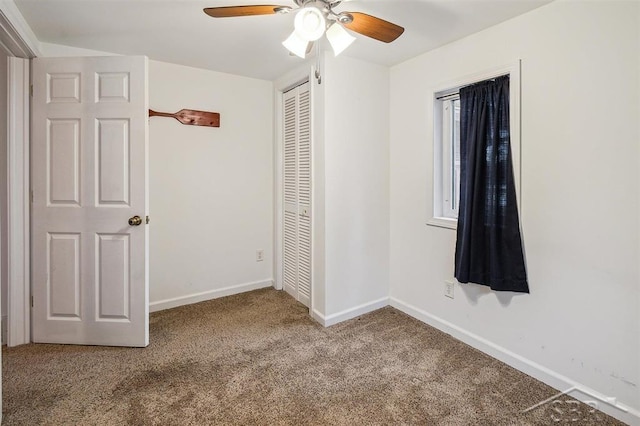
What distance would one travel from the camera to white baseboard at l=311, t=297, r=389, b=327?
270 cm

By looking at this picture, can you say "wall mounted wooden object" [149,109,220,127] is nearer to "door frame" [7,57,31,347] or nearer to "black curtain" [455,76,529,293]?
"door frame" [7,57,31,347]

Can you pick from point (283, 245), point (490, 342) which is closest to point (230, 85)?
point (283, 245)

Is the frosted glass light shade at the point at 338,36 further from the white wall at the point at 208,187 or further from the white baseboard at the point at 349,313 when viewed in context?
the white baseboard at the point at 349,313

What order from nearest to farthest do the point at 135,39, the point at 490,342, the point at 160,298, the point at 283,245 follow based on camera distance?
the point at 490,342
the point at 135,39
the point at 160,298
the point at 283,245

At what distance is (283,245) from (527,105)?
2.46 m

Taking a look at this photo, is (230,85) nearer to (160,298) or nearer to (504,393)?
(160,298)

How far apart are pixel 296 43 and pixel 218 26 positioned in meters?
0.86

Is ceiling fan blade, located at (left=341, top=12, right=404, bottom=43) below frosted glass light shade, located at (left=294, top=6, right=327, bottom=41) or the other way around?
the other way around

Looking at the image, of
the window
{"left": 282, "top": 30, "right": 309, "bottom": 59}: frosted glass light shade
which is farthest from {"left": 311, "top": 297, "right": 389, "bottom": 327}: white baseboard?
{"left": 282, "top": 30, "right": 309, "bottom": 59}: frosted glass light shade

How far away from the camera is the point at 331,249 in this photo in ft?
8.89

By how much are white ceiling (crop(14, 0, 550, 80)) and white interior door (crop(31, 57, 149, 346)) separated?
0.77 ft

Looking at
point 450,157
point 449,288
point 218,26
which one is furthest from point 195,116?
point 449,288

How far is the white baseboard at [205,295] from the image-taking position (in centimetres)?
301

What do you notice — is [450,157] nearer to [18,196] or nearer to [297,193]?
[297,193]
